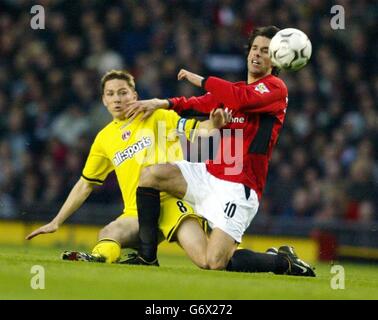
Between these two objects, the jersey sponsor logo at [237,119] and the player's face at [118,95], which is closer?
the jersey sponsor logo at [237,119]

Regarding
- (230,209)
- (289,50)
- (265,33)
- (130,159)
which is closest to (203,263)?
(230,209)

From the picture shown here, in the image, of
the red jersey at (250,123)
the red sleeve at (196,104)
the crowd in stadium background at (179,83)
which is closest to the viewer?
the red jersey at (250,123)

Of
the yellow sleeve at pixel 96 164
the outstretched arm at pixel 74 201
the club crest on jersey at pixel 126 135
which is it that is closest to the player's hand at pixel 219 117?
the club crest on jersey at pixel 126 135

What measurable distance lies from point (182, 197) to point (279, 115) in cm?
100

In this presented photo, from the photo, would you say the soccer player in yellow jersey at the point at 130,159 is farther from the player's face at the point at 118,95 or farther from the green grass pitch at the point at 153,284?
the green grass pitch at the point at 153,284

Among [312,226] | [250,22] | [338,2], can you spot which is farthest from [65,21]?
[312,226]

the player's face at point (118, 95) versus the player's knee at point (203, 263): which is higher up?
the player's face at point (118, 95)

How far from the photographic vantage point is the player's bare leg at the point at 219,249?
859cm

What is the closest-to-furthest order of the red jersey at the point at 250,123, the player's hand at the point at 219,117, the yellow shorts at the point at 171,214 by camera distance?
the player's hand at the point at 219,117 < the red jersey at the point at 250,123 < the yellow shorts at the point at 171,214

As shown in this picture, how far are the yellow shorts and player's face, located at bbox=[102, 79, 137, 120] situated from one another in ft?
2.76

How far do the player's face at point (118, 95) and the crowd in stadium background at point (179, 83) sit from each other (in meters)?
6.12

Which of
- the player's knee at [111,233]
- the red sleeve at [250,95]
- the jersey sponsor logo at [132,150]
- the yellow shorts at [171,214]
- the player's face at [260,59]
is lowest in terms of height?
the player's knee at [111,233]

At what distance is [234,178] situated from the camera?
8.76 meters

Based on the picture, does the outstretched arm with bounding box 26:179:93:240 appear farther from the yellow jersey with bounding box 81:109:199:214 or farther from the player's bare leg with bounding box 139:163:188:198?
the player's bare leg with bounding box 139:163:188:198
